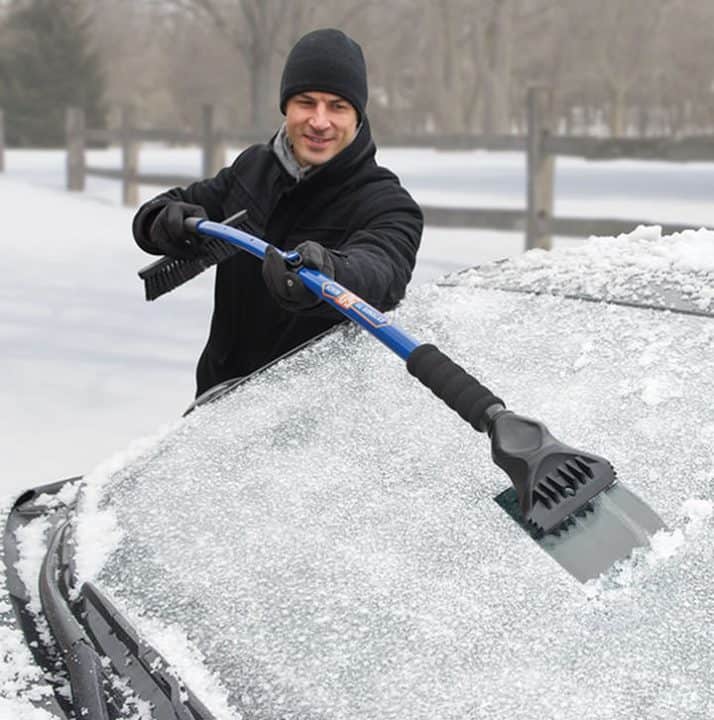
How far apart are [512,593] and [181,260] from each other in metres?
1.39

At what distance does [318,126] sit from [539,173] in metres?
7.26

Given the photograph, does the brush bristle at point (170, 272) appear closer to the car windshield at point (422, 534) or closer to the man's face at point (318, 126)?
the man's face at point (318, 126)

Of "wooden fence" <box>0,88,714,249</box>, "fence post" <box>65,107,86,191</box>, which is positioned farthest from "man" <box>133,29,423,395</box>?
"fence post" <box>65,107,86,191</box>

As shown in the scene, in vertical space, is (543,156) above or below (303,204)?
below

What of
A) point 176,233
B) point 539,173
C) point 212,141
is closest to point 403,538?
point 176,233

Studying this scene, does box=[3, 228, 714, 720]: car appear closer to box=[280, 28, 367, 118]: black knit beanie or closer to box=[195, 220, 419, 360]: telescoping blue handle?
box=[195, 220, 419, 360]: telescoping blue handle

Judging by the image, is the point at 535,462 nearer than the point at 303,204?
Yes

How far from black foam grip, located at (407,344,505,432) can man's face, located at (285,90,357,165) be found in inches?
39.7

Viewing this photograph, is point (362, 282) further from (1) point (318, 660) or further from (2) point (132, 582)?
(1) point (318, 660)

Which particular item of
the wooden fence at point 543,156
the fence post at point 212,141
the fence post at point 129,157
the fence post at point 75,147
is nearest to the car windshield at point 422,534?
the wooden fence at point 543,156

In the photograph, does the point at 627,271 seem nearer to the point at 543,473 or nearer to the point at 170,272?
the point at 543,473

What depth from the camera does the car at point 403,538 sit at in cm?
120

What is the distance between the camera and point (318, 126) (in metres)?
2.42

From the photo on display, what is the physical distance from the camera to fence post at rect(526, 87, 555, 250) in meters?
9.44
